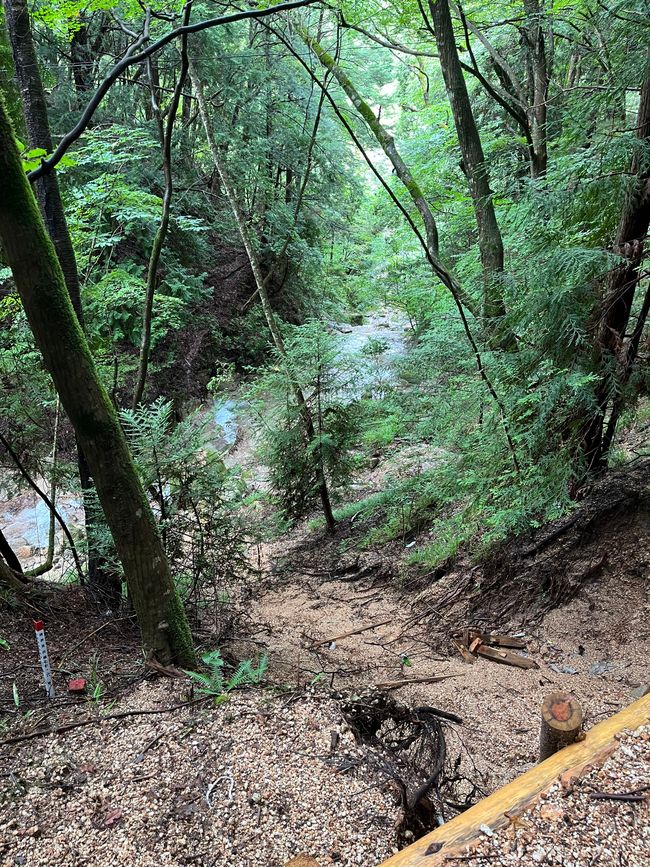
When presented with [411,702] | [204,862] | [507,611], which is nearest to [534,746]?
[411,702]

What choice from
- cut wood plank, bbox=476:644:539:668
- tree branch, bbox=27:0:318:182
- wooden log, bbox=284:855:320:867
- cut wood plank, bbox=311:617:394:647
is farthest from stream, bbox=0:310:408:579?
wooden log, bbox=284:855:320:867

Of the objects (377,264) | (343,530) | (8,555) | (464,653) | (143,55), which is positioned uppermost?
(143,55)

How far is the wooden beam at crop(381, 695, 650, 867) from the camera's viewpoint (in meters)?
1.67

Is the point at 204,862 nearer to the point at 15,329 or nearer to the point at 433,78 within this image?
the point at 15,329

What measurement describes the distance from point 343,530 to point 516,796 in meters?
7.12

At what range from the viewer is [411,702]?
139 inches

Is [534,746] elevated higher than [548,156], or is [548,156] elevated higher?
[548,156]

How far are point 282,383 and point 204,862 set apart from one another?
634 centimetres

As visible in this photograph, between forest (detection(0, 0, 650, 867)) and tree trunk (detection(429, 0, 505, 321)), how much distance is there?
0.03m

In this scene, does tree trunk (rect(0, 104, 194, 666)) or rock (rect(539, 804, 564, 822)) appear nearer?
rock (rect(539, 804, 564, 822))

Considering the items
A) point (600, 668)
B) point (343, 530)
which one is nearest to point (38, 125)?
point (600, 668)

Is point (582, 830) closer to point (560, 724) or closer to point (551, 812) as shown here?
point (551, 812)

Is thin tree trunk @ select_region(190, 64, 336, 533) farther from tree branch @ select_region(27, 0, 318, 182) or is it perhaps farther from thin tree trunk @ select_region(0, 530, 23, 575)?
tree branch @ select_region(27, 0, 318, 182)

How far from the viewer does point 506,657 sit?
167 inches
